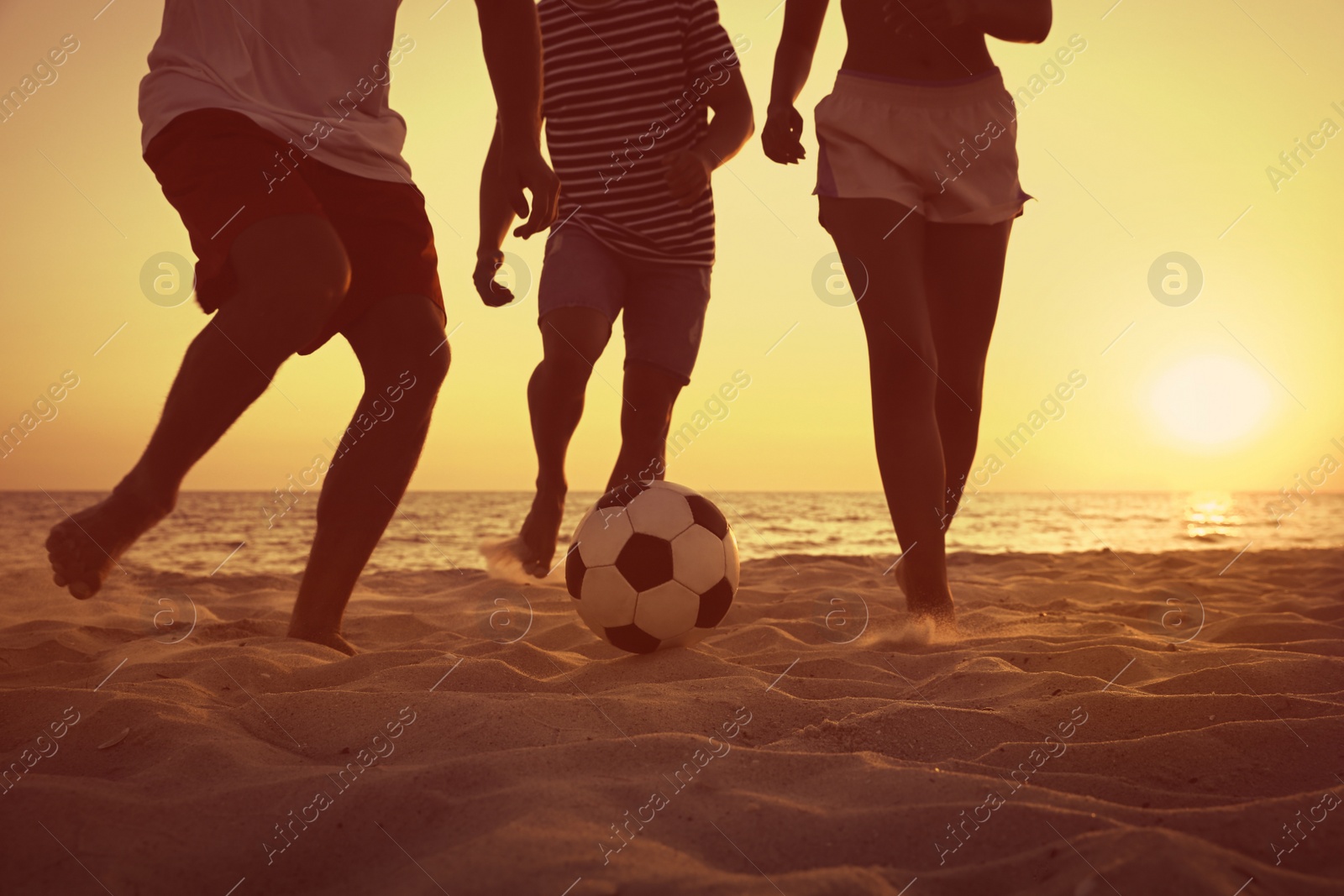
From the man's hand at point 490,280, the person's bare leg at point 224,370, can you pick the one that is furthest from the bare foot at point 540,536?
the person's bare leg at point 224,370

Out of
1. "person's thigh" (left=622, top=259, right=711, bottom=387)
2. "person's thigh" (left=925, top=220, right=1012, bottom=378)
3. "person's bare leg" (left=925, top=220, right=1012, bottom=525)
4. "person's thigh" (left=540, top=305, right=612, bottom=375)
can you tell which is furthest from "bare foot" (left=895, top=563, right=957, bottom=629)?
"person's thigh" (left=540, top=305, right=612, bottom=375)

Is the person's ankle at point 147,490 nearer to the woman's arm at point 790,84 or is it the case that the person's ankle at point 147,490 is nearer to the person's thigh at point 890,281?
the person's thigh at point 890,281

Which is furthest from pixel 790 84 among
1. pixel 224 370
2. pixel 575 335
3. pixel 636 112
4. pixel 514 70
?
pixel 224 370

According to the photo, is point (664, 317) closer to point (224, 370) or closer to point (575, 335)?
point (575, 335)

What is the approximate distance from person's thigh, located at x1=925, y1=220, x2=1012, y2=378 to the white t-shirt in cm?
161

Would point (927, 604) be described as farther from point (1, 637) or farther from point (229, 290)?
point (1, 637)

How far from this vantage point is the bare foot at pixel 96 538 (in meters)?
1.67

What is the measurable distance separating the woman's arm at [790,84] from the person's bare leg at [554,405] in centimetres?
83

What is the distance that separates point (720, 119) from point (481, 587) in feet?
7.94

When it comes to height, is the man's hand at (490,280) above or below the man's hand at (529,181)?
below

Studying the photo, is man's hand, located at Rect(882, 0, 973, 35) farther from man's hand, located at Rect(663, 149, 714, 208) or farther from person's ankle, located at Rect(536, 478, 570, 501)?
person's ankle, located at Rect(536, 478, 570, 501)

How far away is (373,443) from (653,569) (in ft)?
2.79

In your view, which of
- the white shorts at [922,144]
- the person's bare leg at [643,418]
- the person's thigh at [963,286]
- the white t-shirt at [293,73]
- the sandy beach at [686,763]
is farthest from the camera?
the person's bare leg at [643,418]

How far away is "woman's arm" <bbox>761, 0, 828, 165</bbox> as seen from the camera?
112 inches
